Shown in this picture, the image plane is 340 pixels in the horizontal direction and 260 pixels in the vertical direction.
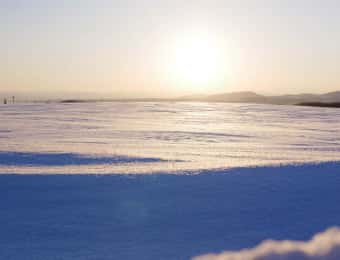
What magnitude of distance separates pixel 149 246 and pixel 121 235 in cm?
35

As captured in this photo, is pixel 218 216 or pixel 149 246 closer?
pixel 149 246

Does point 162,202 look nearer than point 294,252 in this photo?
No

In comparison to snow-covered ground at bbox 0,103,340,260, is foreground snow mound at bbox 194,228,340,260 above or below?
above

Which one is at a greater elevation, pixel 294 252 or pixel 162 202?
pixel 294 252

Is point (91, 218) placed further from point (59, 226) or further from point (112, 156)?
point (112, 156)

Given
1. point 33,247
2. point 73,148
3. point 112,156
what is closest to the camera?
point 33,247

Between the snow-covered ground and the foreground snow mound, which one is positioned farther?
the snow-covered ground

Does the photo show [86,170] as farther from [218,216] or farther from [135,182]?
[218,216]

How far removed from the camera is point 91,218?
4078 millimetres

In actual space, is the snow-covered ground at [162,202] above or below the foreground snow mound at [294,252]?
below

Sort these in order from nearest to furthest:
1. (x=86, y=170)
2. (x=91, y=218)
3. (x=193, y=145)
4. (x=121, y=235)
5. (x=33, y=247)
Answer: (x=33, y=247) → (x=121, y=235) → (x=91, y=218) → (x=86, y=170) → (x=193, y=145)

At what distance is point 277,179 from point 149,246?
276 centimetres

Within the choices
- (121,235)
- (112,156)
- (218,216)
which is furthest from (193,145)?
(121,235)

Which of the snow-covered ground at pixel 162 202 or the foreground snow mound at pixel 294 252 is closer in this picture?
the foreground snow mound at pixel 294 252
